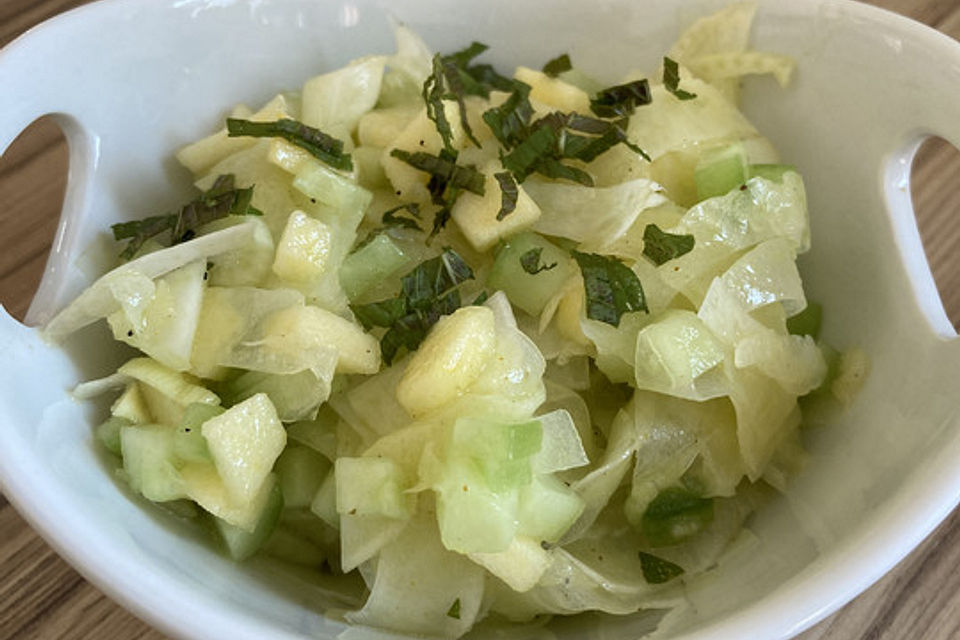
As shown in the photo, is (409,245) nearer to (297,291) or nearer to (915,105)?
(297,291)

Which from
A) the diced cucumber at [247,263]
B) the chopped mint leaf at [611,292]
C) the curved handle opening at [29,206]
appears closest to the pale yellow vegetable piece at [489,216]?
the chopped mint leaf at [611,292]

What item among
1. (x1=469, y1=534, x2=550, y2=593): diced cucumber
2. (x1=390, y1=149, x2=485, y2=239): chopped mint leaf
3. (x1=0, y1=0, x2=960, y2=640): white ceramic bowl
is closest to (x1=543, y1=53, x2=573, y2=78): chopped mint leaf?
(x1=0, y1=0, x2=960, y2=640): white ceramic bowl

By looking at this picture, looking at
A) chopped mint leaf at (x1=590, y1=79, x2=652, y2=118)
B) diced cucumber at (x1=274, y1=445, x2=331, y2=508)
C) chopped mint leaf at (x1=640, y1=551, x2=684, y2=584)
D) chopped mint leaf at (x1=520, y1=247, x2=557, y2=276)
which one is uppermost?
chopped mint leaf at (x1=590, y1=79, x2=652, y2=118)

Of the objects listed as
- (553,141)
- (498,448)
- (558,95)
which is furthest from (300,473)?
(558,95)

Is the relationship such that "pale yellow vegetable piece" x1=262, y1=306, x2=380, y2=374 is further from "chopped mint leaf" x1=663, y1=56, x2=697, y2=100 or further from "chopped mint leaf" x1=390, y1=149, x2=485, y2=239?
"chopped mint leaf" x1=663, y1=56, x2=697, y2=100

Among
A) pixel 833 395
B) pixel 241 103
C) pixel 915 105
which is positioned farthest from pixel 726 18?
pixel 241 103

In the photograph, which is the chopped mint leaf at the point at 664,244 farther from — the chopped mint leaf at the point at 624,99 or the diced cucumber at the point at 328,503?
the diced cucumber at the point at 328,503

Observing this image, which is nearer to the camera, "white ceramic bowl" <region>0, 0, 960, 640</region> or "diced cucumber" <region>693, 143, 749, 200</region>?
"white ceramic bowl" <region>0, 0, 960, 640</region>

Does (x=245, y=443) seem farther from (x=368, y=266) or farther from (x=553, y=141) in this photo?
(x=553, y=141)
